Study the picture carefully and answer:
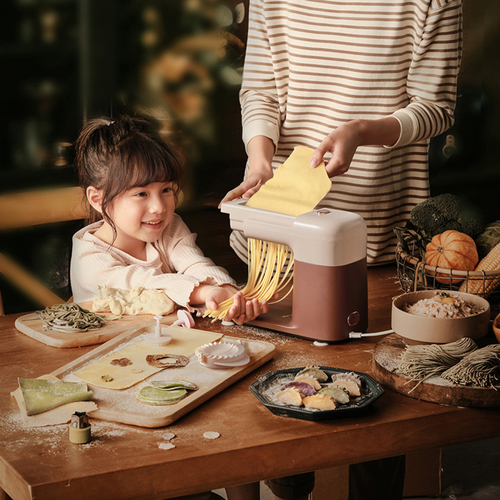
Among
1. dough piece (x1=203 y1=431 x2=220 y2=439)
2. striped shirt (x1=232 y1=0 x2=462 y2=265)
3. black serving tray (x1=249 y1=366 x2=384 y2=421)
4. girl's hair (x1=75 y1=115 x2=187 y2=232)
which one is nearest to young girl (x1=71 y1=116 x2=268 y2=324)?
girl's hair (x1=75 y1=115 x2=187 y2=232)

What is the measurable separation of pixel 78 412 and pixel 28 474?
0.11 m

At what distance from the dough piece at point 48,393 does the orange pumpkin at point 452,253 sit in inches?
29.0

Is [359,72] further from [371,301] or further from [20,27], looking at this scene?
[20,27]

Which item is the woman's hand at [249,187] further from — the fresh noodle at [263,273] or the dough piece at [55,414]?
the dough piece at [55,414]

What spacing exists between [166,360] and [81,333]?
238mm

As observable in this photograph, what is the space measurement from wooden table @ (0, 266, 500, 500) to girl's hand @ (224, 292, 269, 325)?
0.76 ft

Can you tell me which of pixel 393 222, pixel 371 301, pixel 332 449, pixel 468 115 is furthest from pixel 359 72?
pixel 468 115

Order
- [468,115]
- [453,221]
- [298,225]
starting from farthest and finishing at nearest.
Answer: [468,115]
[453,221]
[298,225]

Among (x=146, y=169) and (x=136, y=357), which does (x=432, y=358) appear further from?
(x=146, y=169)

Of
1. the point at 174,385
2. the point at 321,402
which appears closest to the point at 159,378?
the point at 174,385

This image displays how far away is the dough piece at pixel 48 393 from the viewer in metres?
0.94

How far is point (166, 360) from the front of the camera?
1.10 m

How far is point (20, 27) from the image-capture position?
8.13 ft

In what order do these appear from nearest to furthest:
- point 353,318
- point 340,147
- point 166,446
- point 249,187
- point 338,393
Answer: point 166,446, point 338,393, point 353,318, point 340,147, point 249,187
